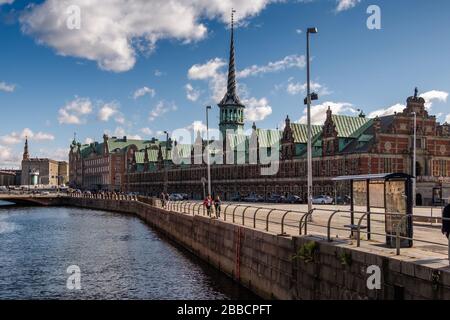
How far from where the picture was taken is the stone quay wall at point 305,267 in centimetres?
1263

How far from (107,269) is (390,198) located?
2007 cm

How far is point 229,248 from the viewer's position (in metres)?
28.5

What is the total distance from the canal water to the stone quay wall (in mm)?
1312

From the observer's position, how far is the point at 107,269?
103 ft

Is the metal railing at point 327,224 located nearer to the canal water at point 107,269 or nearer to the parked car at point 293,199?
the canal water at point 107,269

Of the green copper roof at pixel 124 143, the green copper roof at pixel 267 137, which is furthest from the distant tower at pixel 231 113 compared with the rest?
the green copper roof at pixel 124 143

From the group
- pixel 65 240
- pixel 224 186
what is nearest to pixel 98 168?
pixel 224 186

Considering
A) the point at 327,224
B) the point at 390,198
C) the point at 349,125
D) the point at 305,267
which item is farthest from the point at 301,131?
the point at 390,198

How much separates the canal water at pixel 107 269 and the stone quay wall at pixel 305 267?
1.31m

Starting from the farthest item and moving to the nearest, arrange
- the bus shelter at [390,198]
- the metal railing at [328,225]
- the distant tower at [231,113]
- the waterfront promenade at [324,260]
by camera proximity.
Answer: the distant tower at [231,113] → the bus shelter at [390,198] → the metal railing at [328,225] → the waterfront promenade at [324,260]

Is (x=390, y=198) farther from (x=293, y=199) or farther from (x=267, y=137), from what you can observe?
(x=267, y=137)
